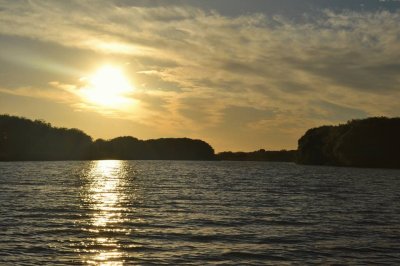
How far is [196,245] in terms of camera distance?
3059 cm

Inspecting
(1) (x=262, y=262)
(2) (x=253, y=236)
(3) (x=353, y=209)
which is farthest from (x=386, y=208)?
(1) (x=262, y=262)

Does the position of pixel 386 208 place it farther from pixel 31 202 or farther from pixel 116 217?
pixel 31 202

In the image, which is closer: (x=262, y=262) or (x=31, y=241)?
(x=262, y=262)

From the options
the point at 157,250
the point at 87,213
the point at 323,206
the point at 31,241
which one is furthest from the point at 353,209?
the point at 31,241

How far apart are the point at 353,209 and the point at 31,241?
3575cm

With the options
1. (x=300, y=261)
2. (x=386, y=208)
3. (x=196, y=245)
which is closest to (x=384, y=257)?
(x=300, y=261)

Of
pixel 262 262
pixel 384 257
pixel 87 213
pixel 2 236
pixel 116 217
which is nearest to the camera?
pixel 262 262

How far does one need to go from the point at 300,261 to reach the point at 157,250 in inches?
323

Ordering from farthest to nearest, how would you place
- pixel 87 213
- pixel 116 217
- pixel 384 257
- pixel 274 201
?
pixel 274 201, pixel 87 213, pixel 116 217, pixel 384 257

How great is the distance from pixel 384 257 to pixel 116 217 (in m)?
24.6

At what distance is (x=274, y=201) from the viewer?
6128cm

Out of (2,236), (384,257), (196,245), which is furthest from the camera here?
(2,236)

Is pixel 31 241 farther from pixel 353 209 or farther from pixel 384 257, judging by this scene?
pixel 353 209

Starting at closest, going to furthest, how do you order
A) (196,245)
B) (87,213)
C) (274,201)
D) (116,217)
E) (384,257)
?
1. (384,257)
2. (196,245)
3. (116,217)
4. (87,213)
5. (274,201)
